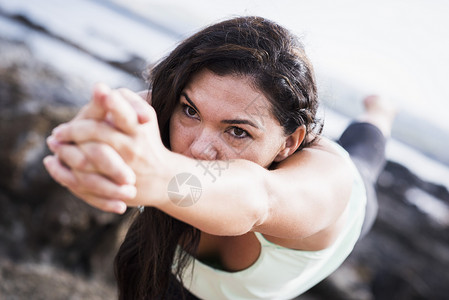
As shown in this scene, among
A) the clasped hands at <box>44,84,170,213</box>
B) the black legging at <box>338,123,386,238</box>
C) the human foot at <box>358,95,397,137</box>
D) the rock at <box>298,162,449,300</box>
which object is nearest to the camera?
the clasped hands at <box>44,84,170,213</box>

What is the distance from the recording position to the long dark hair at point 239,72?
120 cm

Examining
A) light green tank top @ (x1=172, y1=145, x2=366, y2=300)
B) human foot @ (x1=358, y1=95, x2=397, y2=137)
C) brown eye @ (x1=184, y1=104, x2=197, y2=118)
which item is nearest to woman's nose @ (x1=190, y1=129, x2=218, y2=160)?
brown eye @ (x1=184, y1=104, x2=197, y2=118)

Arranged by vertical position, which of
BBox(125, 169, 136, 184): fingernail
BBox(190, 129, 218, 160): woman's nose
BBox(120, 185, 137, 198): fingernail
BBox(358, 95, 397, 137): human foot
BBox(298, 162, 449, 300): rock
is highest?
BBox(125, 169, 136, 184): fingernail

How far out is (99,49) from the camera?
379 inches

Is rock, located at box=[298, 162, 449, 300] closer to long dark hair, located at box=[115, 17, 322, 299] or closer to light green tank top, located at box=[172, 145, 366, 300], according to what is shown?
light green tank top, located at box=[172, 145, 366, 300]

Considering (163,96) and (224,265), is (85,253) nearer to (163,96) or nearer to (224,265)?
(224,265)

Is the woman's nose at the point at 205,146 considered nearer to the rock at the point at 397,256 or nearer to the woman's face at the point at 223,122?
the woman's face at the point at 223,122

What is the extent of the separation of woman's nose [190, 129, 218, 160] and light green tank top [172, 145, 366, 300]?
0.52 metres

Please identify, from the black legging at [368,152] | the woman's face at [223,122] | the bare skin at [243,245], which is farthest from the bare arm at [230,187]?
the black legging at [368,152]

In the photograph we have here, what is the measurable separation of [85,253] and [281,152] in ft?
6.52

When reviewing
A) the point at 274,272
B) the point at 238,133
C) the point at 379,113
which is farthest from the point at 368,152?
the point at 238,133

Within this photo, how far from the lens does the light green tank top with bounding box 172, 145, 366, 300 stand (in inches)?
61.6

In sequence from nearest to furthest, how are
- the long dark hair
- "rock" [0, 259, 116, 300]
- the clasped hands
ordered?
1. the clasped hands
2. the long dark hair
3. "rock" [0, 259, 116, 300]

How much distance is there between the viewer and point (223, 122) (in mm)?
1106
